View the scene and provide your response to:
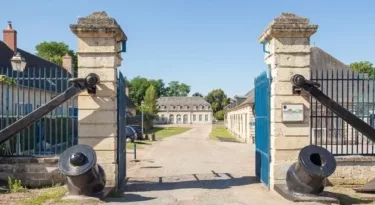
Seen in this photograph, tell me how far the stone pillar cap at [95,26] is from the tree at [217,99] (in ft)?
330

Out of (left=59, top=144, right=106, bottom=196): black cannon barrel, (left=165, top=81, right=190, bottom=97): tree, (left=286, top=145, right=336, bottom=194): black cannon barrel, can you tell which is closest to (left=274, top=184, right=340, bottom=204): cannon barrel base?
(left=286, top=145, right=336, bottom=194): black cannon barrel

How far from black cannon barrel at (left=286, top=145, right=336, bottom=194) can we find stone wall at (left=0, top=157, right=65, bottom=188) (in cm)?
525

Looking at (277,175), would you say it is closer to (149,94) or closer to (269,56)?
(269,56)

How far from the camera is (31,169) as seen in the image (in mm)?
8883

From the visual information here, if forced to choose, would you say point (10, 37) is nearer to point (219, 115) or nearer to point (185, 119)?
point (219, 115)

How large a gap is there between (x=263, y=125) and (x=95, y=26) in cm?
442

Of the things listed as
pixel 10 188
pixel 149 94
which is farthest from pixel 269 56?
pixel 149 94

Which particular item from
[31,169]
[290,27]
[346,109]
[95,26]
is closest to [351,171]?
[346,109]

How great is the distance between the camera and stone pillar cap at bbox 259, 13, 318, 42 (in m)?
8.27

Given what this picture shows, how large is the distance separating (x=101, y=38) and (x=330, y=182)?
6.03m

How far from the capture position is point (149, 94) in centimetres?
6475

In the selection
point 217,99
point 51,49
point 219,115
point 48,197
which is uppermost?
point 51,49

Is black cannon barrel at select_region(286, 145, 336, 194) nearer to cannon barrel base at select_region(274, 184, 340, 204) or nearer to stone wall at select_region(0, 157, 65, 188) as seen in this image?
cannon barrel base at select_region(274, 184, 340, 204)

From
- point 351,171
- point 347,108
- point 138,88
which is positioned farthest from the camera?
point 138,88
